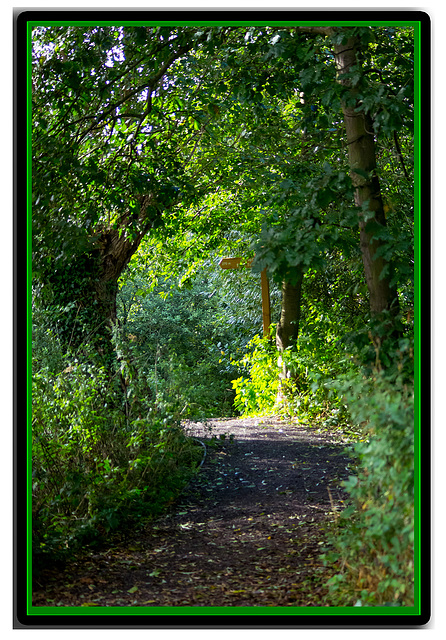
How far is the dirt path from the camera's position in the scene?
9.85 ft

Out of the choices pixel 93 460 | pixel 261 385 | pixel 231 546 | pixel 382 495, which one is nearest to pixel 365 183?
pixel 382 495

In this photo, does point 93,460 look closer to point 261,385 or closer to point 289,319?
point 261,385

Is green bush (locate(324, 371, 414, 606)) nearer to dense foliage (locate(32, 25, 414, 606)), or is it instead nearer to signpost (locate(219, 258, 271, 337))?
dense foliage (locate(32, 25, 414, 606))

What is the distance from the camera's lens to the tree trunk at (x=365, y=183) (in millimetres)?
3500

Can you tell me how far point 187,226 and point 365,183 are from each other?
5578 mm

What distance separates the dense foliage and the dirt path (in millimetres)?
226

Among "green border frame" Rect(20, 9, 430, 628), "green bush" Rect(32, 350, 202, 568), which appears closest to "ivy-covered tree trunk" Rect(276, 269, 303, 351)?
"green bush" Rect(32, 350, 202, 568)

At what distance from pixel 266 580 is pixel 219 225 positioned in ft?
21.5

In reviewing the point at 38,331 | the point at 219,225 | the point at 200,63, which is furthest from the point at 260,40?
the point at 219,225

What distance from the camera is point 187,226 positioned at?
29.4ft

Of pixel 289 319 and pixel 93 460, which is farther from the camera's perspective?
pixel 289 319

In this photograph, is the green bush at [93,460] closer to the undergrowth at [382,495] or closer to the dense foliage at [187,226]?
the dense foliage at [187,226]

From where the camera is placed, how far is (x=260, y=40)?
4.53 m
